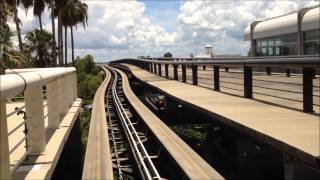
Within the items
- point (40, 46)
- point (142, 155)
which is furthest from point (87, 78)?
point (142, 155)

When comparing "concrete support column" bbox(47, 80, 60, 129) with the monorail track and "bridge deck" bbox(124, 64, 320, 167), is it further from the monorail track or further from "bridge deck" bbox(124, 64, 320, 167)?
"bridge deck" bbox(124, 64, 320, 167)

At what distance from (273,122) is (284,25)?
42.4m

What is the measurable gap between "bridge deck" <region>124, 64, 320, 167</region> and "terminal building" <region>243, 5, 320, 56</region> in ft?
106

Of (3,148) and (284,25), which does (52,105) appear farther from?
(284,25)

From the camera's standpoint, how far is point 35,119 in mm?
7152

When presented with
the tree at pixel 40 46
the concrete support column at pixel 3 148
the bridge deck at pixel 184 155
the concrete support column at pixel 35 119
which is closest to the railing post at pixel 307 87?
the bridge deck at pixel 184 155

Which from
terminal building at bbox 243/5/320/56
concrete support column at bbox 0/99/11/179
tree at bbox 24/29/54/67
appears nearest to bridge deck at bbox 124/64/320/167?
concrete support column at bbox 0/99/11/179

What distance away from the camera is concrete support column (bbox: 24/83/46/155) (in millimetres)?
7145

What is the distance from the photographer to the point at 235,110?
9.91 metres

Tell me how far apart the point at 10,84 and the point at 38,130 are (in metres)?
2.20

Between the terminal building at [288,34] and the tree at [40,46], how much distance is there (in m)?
23.6

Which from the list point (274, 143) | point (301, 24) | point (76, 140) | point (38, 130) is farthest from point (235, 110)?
point (301, 24)

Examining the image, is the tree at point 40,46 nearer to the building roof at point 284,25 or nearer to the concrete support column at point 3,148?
the building roof at point 284,25

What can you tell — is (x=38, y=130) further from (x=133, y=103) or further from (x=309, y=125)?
(x=133, y=103)
